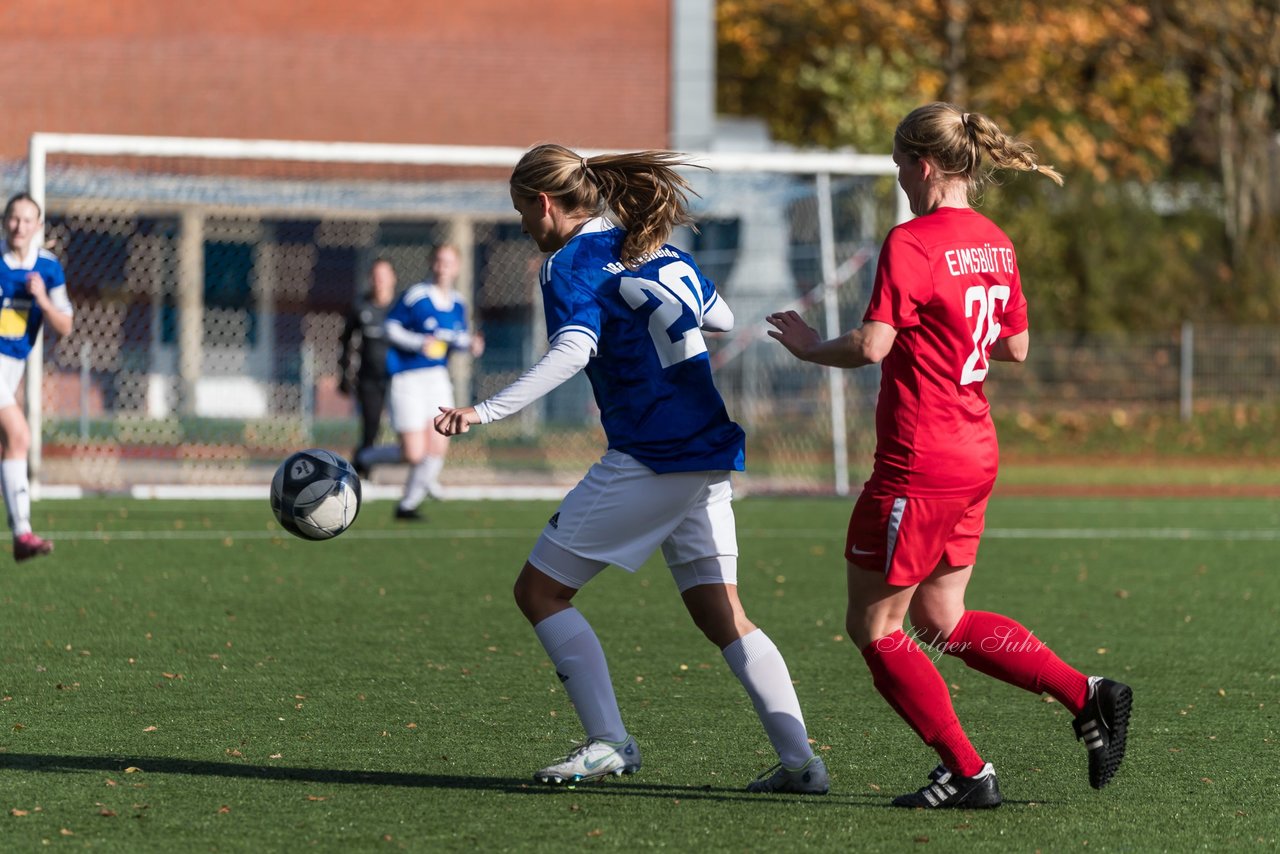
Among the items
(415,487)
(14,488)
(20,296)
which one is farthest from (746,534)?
(20,296)

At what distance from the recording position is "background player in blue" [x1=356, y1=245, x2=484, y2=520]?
41.4ft

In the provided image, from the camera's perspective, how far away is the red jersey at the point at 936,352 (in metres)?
4.34

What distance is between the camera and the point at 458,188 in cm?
2062

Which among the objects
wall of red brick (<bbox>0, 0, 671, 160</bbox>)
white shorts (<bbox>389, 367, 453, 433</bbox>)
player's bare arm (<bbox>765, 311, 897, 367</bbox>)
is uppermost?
wall of red brick (<bbox>0, 0, 671, 160</bbox>)

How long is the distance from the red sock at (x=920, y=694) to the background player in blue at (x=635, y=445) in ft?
1.14

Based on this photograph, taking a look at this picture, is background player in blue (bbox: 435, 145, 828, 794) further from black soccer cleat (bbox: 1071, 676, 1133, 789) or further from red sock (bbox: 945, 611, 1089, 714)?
black soccer cleat (bbox: 1071, 676, 1133, 789)

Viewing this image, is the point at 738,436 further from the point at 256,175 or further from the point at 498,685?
the point at 256,175

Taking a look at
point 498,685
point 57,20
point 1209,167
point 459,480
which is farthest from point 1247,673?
point 1209,167

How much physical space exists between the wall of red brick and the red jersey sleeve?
22430 mm

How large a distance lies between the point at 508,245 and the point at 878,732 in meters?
17.6

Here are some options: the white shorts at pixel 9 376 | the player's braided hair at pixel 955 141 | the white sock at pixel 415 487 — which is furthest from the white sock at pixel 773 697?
the white sock at pixel 415 487

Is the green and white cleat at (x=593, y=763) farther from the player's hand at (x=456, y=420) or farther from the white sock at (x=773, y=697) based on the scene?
the player's hand at (x=456, y=420)

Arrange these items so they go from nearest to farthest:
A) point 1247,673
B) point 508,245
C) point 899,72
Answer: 1. point 1247,673
2. point 508,245
3. point 899,72

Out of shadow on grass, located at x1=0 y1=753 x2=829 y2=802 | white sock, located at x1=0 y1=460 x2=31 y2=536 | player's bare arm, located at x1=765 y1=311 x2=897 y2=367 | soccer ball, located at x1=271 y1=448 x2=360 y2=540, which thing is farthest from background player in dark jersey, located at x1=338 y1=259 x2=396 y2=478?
player's bare arm, located at x1=765 y1=311 x2=897 y2=367
